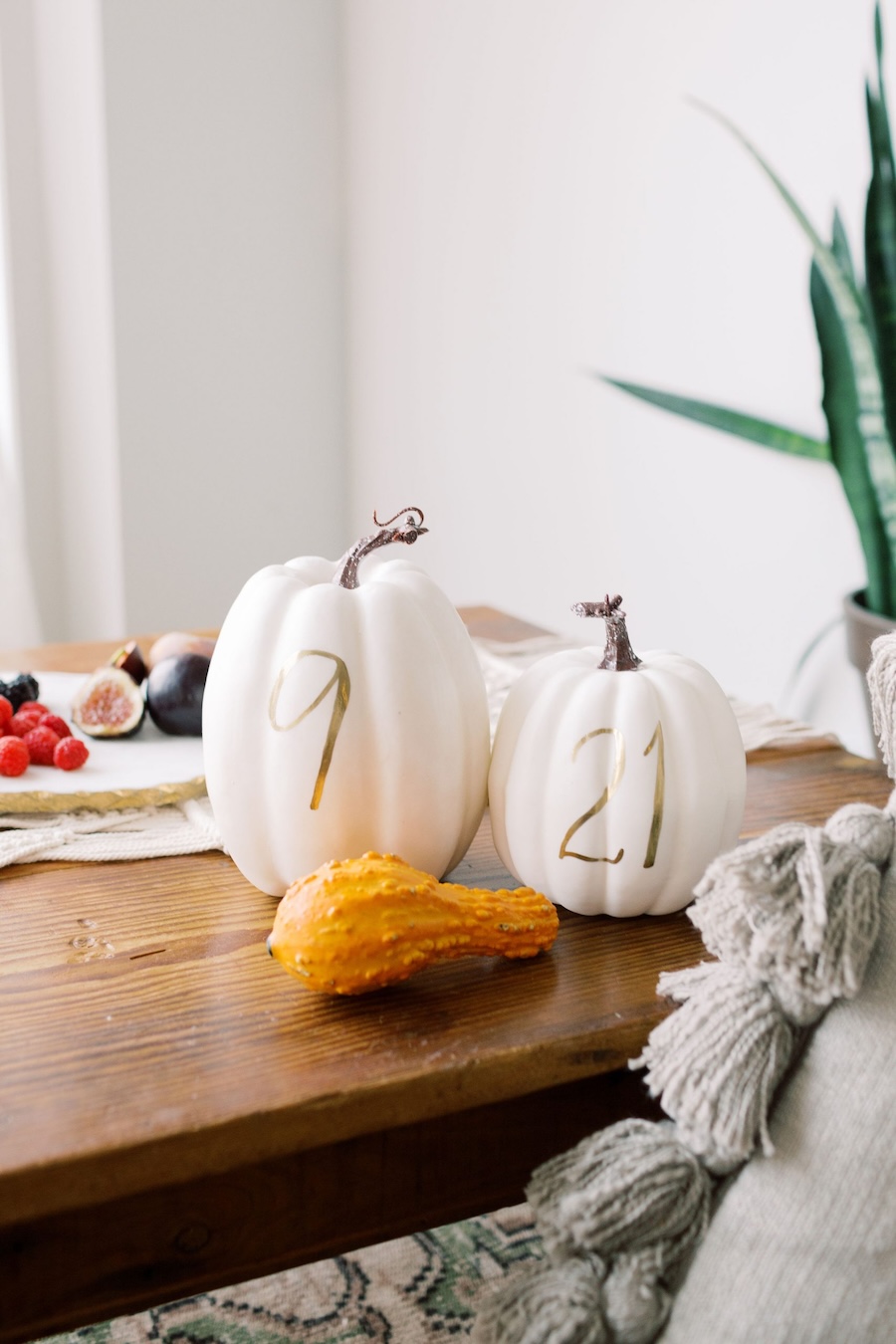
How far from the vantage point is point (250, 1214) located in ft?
1.72

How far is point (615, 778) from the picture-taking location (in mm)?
612

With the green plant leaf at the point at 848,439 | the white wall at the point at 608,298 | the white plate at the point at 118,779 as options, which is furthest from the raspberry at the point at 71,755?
the white wall at the point at 608,298

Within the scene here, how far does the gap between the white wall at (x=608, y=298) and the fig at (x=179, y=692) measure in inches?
44.3

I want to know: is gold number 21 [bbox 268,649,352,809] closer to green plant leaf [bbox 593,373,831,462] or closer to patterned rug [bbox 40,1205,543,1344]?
patterned rug [bbox 40,1205,543,1344]

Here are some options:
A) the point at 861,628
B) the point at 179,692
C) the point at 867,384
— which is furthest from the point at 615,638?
the point at 867,384

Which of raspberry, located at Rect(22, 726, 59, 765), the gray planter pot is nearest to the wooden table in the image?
raspberry, located at Rect(22, 726, 59, 765)

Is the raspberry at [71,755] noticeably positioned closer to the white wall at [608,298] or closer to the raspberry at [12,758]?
the raspberry at [12,758]

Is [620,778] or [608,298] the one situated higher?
[608,298]

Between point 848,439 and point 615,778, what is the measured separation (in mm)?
1141

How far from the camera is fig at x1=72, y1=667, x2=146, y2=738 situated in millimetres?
970

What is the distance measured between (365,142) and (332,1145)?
2.76m

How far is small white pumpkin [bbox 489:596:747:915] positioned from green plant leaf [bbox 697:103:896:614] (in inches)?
39.9

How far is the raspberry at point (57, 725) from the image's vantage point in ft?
3.01

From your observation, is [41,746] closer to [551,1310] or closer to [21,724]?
[21,724]
